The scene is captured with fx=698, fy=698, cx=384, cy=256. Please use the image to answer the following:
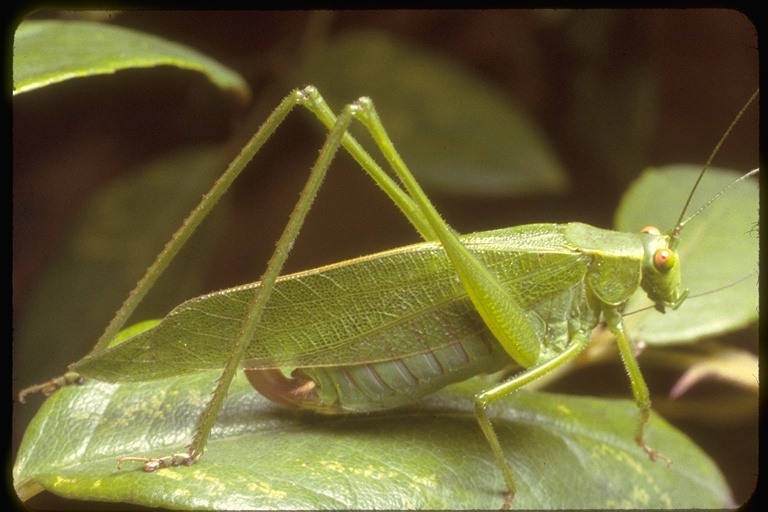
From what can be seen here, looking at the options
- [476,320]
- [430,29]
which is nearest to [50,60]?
[476,320]

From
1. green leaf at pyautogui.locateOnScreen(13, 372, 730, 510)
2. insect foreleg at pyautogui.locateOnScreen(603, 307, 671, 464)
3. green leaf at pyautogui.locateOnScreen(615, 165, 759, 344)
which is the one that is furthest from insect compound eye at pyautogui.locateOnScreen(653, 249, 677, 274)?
green leaf at pyautogui.locateOnScreen(13, 372, 730, 510)

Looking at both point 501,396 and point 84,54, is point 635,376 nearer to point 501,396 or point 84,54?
point 501,396

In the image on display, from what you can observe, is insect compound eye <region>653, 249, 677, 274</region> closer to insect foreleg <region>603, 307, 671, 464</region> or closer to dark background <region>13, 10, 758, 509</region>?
insect foreleg <region>603, 307, 671, 464</region>

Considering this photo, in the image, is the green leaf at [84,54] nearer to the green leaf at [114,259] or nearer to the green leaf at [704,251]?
the green leaf at [114,259]

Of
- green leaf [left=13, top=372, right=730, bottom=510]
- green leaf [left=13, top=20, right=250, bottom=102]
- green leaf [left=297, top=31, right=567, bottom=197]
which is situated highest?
green leaf [left=13, top=20, right=250, bottom=102]

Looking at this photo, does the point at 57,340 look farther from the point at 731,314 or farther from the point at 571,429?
the point at 731,314

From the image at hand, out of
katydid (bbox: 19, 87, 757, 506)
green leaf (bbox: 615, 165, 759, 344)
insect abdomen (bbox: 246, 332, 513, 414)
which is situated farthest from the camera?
green leaf (bbox: 615, 165, 759, 344)

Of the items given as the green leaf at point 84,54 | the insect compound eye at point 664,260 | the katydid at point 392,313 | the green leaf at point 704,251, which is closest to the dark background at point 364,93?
the green leaf at point 704,251
